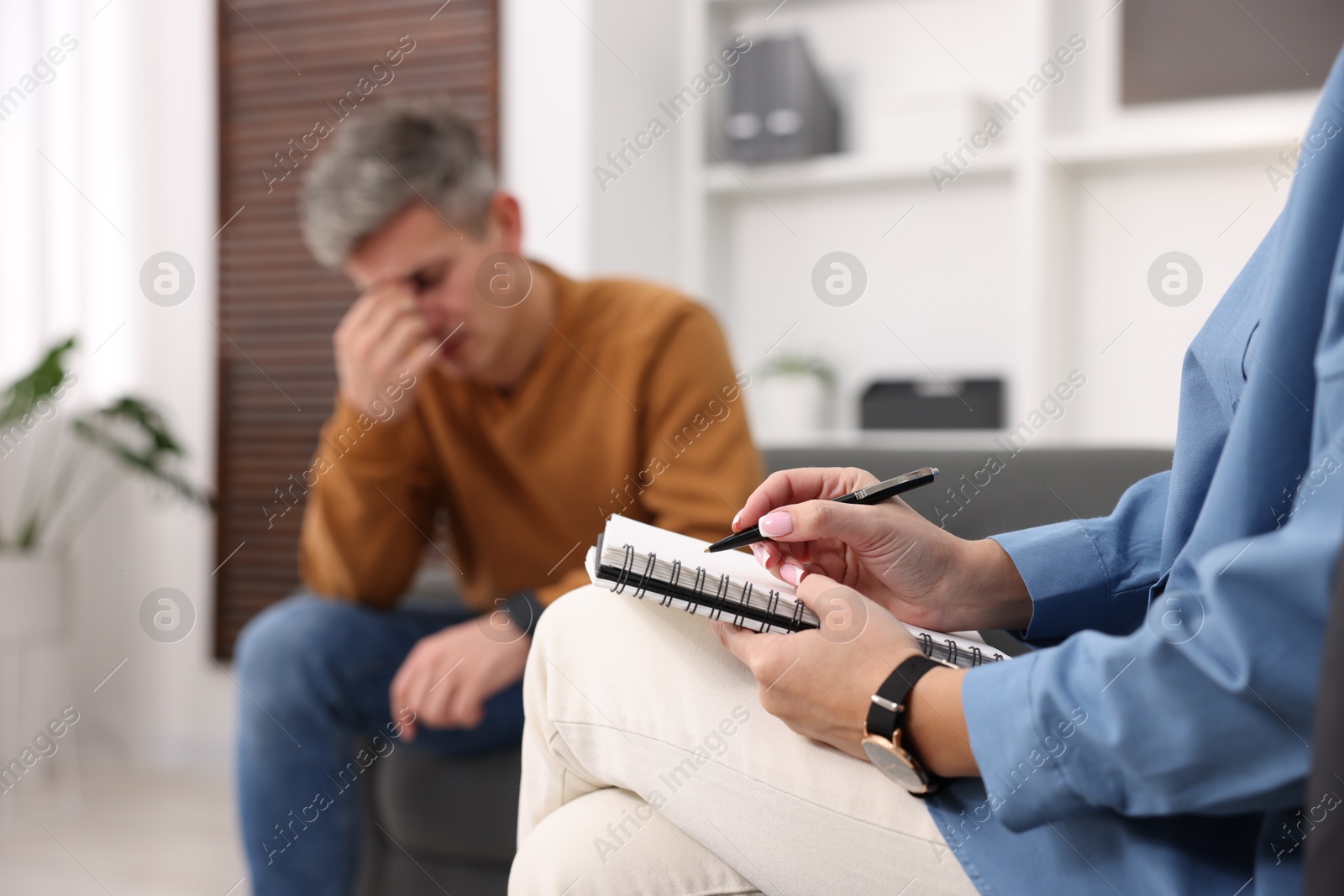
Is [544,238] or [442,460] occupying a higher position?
[544,238]

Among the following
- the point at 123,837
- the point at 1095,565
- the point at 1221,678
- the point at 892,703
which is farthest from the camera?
the point at 123,837

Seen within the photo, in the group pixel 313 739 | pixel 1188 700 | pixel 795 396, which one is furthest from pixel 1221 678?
pixel 795 396

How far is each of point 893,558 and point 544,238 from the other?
73.4 inches

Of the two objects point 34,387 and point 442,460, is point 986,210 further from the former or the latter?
point 34,387

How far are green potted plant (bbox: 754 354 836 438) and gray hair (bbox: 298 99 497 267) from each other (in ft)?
3.28

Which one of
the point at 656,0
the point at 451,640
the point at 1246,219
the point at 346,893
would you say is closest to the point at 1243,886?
the point at 451,640

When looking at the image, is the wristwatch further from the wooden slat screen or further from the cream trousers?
the wooden slat screen

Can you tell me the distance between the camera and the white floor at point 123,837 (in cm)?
182

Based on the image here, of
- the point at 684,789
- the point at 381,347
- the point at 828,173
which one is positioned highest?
the point at 828,173

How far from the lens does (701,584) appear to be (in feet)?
1.90

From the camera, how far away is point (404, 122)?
1.45m

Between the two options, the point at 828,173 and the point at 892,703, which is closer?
the point at 892,703

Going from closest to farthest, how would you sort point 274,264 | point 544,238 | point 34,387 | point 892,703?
point 892,703
point 34,387
point 544,238
point 274,264

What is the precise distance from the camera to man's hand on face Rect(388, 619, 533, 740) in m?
1.19
